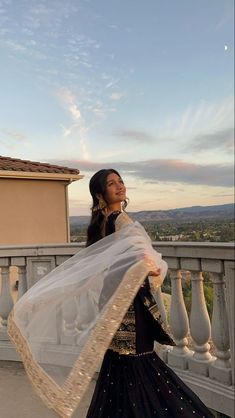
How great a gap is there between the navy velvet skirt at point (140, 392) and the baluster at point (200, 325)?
52 centimetres

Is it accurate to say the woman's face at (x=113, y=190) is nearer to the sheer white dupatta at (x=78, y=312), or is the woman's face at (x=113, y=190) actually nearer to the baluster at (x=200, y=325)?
the sheer white dupatta at (x=78, y=312)

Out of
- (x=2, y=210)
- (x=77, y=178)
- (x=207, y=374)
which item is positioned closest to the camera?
(x=207, y=374)

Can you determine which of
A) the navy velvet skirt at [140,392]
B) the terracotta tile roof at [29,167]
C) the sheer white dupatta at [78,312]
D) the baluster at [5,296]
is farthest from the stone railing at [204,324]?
the terracotta tile roof at [29,167]

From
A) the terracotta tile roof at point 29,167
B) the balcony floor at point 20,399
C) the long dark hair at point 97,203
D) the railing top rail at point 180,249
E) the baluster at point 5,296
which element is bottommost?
the balcony floor at point 20,399

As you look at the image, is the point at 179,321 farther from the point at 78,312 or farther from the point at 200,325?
the point at 78,312

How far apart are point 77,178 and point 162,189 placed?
591 inches

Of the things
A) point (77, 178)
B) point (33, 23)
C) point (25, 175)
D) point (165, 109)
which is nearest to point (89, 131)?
point (165, 109)

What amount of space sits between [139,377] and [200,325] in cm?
73

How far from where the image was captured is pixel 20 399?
11.2 ft

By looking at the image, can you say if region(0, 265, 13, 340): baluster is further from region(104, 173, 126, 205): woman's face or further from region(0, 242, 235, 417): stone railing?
region(104, 173, 126, 205): woman's face

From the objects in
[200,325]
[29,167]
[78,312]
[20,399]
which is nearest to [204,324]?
[200,325]

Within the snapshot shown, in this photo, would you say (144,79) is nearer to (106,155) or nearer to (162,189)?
(106,155)

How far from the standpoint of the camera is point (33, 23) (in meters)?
10.9

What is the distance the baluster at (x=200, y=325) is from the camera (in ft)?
9.66
